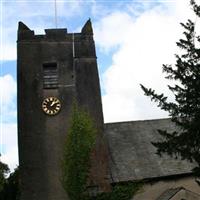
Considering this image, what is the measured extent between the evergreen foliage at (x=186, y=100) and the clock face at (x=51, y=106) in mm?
10207

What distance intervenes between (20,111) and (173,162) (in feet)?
29.7

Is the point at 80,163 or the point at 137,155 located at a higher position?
the point at 137,155

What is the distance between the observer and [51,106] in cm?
3089

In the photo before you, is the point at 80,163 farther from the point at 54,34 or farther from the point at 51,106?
the point at 54,34

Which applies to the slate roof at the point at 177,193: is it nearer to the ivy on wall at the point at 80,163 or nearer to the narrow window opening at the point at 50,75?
the ivy on wall at the point at 80,163

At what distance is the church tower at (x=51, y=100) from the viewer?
97.3 ft

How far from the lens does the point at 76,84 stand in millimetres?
31344

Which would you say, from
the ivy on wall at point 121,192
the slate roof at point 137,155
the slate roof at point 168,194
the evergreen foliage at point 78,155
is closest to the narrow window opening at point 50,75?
the evergreen foliage at point 78,155

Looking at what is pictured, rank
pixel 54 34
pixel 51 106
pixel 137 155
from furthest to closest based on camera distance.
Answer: pixel 54 34, pixel 137 155, pixel 51 106

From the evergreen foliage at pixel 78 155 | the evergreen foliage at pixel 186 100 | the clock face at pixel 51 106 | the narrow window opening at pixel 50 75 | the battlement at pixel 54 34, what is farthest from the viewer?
the battlement at pixel 54 34

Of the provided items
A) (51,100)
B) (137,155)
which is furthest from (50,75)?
(137,155)

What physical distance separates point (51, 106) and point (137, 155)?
5701 millimetres

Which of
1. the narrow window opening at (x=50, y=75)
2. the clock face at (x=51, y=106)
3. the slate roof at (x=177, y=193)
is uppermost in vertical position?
the narrow window opening at (x=50, y=75)

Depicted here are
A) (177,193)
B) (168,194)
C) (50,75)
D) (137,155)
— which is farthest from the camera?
(137,155)
